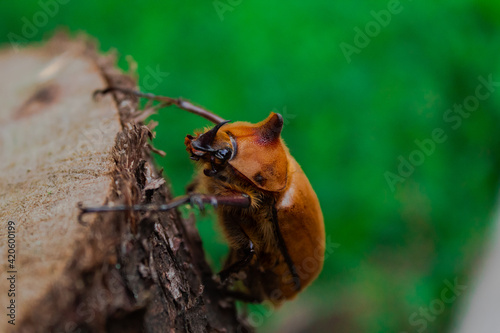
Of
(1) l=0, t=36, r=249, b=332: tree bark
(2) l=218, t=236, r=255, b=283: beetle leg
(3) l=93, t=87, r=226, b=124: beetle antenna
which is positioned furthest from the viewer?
(3) l=93, t=87, r=226, b=124: beetle antenna

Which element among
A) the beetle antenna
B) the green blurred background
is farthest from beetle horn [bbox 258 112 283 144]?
the green blurred background

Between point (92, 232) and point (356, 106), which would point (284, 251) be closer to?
point (92, 232)

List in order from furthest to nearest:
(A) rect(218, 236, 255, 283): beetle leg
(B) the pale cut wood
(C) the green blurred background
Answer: (C) the green blurred background, (A) rect(218, 236, 255, 283): beetle leg, (B) the pale cut wood

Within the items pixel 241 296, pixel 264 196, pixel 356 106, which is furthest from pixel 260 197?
pixel 356 106

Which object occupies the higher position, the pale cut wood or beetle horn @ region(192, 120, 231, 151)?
beetle horn @ region(192, 120, 231, 151)

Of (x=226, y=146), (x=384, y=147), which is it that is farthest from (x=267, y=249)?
(x=384, y=147)

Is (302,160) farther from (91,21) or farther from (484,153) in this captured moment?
(91,21)

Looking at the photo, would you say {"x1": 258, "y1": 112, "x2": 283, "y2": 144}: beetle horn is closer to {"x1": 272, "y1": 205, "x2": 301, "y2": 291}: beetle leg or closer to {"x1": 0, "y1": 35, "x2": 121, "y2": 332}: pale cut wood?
{"x1": 272, "y1": 205, "x2": 301, "y2": 291}: beetle leg
